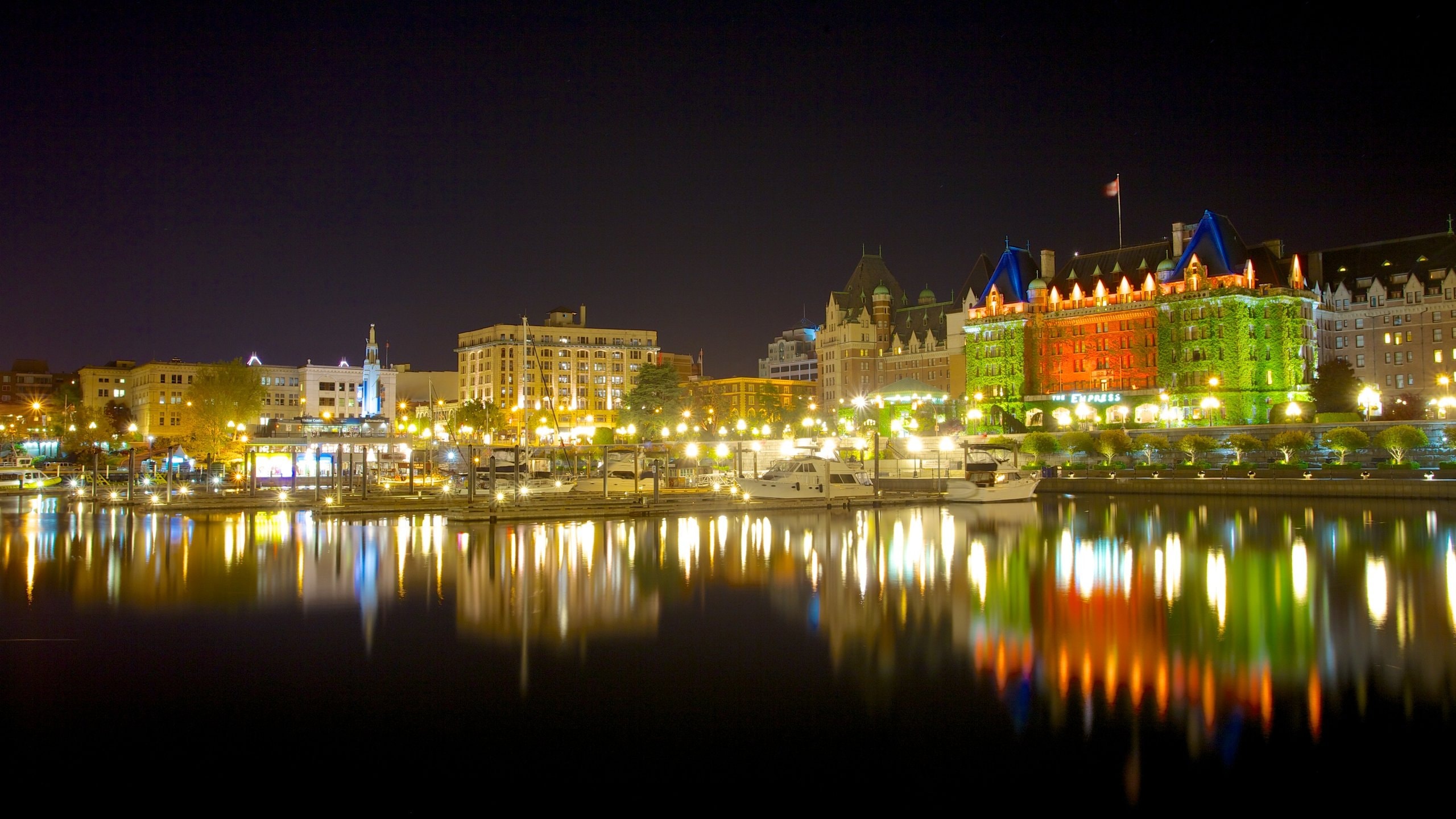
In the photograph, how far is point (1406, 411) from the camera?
7556cm

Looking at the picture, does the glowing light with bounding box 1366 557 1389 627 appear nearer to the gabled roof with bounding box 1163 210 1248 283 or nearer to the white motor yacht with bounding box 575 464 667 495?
the white motor yacht with bounding box 575 464 667 495

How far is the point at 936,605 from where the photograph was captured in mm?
24391

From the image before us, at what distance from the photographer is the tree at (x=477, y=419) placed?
116m

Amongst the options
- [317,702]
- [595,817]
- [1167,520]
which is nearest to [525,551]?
[317,702]

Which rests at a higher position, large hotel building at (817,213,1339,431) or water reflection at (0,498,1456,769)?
large hotel building at (817,213,1339,431)

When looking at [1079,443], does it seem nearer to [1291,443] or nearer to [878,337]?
[1291,443]

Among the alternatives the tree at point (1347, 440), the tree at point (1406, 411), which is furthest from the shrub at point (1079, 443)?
the tree at point (1406, 411)

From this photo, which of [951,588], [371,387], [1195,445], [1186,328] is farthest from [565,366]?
[951,588]

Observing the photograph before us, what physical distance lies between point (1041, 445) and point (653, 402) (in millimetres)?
46447

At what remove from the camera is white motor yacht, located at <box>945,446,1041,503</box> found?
193ft

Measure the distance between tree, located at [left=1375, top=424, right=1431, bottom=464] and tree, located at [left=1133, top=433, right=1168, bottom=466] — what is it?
1529 centimetres

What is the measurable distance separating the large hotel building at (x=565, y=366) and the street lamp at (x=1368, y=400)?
308ft

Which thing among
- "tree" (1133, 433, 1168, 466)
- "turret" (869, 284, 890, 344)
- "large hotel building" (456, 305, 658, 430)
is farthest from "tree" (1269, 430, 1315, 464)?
"large hotel building" (456, 305, 658, 430)

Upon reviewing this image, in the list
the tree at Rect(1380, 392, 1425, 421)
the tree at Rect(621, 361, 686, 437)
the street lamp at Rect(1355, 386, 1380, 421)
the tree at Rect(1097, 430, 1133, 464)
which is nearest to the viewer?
the tree at Rect(1380, 392, 1425, 421)
